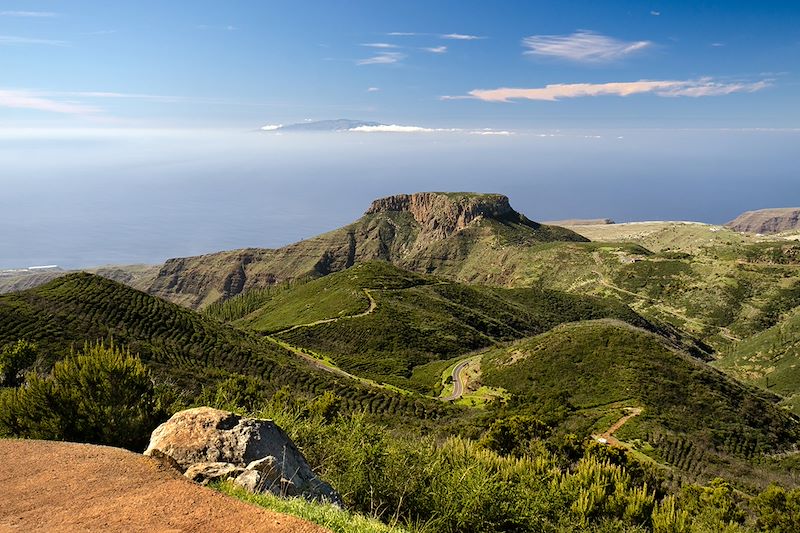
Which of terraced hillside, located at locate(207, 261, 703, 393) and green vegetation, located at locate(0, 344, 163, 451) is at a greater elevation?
green vegetation, located at locate(0, 344, 163, 451)

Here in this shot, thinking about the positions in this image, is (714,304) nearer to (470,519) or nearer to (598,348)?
(598,348)

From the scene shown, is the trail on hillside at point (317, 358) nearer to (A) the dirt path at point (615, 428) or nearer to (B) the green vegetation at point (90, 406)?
(A) the dirt path at point (615, 428)

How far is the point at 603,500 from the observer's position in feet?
80.6

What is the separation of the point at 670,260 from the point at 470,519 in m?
176

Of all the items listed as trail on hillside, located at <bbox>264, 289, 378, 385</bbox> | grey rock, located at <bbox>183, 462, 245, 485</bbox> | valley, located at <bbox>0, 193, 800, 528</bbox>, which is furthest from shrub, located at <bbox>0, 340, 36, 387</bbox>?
trail on hillside, located at <bbox>264, 289, 378, 385</bbox>

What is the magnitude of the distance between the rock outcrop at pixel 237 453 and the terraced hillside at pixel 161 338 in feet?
102

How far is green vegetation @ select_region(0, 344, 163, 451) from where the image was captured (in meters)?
19.4

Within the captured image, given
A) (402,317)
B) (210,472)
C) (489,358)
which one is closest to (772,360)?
(489,358)

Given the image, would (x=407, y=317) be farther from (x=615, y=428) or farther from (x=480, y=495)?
(x=480, y=495)

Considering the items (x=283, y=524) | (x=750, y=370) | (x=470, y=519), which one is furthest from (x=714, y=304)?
(x=283, y=524)

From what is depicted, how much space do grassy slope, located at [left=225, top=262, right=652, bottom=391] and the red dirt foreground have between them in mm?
60933

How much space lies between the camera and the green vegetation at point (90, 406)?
19.4 meters

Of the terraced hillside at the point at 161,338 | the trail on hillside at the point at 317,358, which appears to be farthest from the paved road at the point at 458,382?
the trail on hillside at the point at 317,358

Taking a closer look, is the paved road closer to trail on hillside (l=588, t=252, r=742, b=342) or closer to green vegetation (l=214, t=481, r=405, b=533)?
green vegetation (l=214, t=481, r=405, b=533)
